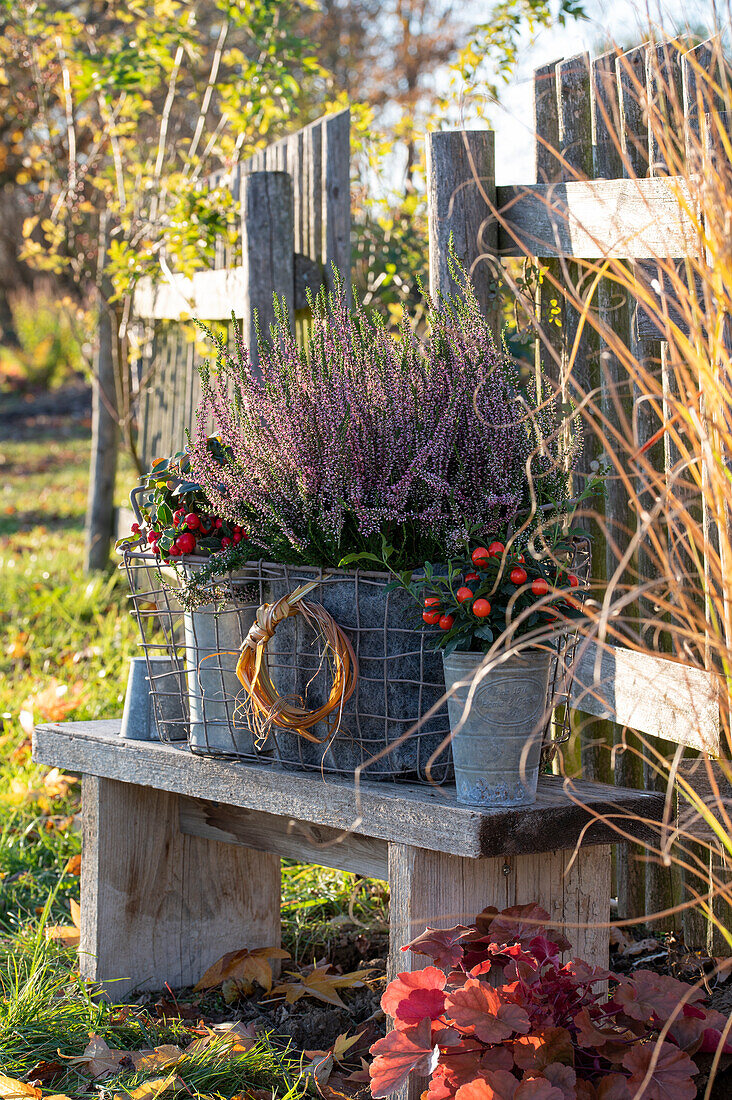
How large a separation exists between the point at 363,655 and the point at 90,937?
0.98 meters

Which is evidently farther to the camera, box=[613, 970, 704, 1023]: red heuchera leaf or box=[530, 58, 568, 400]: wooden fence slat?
box=[530, 58, 568, 400]: wooden fence slat

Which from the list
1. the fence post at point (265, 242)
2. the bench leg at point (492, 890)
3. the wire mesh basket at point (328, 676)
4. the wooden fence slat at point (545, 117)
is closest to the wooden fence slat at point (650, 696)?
the wire mesh basket at point (328, 676)

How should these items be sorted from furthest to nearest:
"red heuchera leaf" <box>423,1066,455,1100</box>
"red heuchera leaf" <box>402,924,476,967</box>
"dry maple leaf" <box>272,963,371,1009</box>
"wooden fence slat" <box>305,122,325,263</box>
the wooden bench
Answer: "wooden fence slat" <box>305,122,325,263</box> → "dry maple leaf" <box>272,963,371,1009</box> → the wooden bench → "red heuchera leaf" <box>402,924,476,967</box> → "red heuchera leaf" <box>423,1066,455,1100</box>

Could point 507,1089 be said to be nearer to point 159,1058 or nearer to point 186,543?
point 159,1058


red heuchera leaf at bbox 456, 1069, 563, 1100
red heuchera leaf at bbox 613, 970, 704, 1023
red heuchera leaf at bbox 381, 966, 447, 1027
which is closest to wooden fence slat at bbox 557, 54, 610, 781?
red heuchera leaf at bbox 613, 970, 704, 1023

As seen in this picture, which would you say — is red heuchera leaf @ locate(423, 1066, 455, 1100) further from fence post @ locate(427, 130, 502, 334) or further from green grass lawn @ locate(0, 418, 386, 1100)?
fence post @ locate(427, 130, 502, 334)

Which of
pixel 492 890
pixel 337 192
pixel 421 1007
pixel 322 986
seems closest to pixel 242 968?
pixel 322 986

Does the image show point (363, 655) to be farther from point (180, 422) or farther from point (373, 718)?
point (180, 422)

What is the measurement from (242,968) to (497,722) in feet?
3.59

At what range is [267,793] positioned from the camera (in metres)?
1.92

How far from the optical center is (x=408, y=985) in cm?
156

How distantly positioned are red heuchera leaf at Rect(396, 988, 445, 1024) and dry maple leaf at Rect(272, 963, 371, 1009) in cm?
68

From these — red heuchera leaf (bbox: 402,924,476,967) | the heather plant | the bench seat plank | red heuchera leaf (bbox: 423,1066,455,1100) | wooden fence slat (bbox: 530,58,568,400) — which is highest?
wooden fence slat (bbox: 530,58,568,400)

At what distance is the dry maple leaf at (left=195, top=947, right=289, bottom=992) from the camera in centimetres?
234
